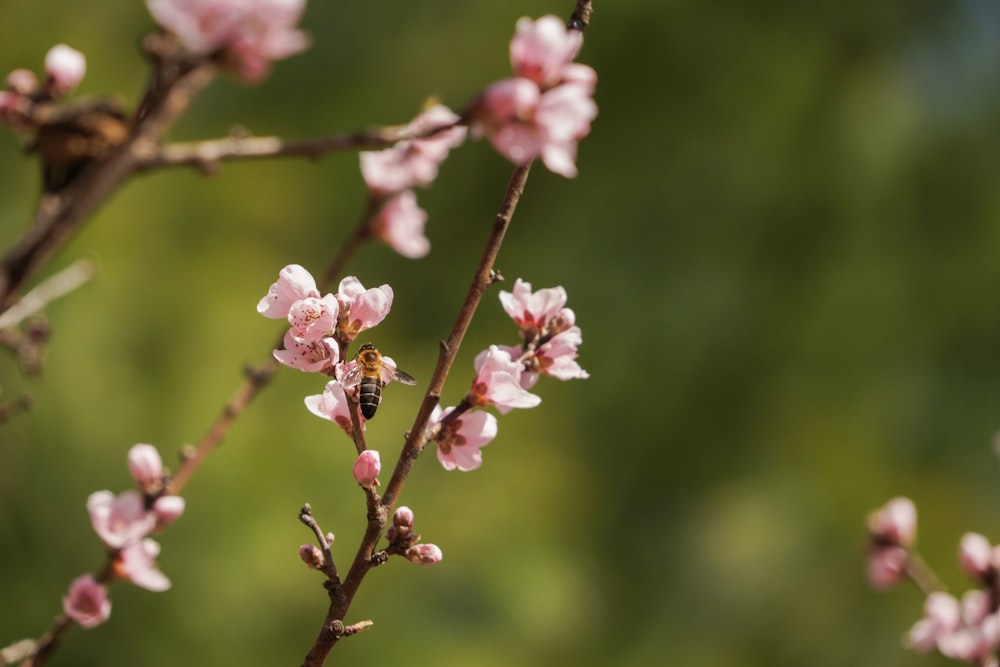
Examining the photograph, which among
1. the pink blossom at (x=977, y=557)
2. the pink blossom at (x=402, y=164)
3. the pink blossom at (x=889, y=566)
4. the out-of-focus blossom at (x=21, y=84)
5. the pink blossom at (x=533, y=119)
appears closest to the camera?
the pink blossom at (x=533, y=119)

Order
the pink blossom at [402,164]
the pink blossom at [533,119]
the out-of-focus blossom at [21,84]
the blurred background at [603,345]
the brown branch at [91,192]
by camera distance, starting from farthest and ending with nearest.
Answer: the blurred background at [603,345] < the pink blossom at [402,164] < the out-of-focus blossom at [21,84] < the pink blossom at [533,119] < the brown branch at [91,192]

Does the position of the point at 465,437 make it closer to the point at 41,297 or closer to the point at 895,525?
the point at 41,297

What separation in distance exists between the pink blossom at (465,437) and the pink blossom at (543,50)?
232 mm

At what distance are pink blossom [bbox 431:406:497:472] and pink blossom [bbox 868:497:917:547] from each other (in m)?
0.75

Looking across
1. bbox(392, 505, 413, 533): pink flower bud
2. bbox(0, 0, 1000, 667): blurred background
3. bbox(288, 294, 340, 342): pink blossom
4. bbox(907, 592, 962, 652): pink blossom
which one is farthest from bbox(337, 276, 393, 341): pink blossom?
bbox(0, 0, 1000, 667): blurred background

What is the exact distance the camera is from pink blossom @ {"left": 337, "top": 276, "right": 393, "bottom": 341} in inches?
24.1

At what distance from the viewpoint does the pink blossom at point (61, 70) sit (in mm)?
583

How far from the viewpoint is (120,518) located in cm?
65

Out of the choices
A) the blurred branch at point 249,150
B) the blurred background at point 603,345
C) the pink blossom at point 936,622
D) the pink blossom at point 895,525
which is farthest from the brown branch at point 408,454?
the blurred background at point 603,345

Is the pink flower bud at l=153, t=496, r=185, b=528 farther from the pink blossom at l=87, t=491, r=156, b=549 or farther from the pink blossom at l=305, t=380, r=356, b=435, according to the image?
the pink blossom at l=305, t=380, r=356, b=435

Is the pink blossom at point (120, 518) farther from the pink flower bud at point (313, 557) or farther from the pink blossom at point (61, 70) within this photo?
the pink blossom at point (61, 70)

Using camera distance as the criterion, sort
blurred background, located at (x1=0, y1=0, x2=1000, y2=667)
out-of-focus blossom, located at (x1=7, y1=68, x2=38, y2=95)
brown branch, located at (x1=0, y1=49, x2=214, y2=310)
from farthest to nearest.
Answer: blurred background, located at (x1=0, y1=0, x2=1000, y2=667) → out-of-focus blossom, located at (x1=7, y1=68, x2=38, y2=95) → brown branch, located at (x1=0, y1=49, x2=214, y2=310)

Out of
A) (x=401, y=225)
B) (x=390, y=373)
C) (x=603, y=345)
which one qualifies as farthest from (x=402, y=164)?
(x=603, y=345)

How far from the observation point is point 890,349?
151 inches
